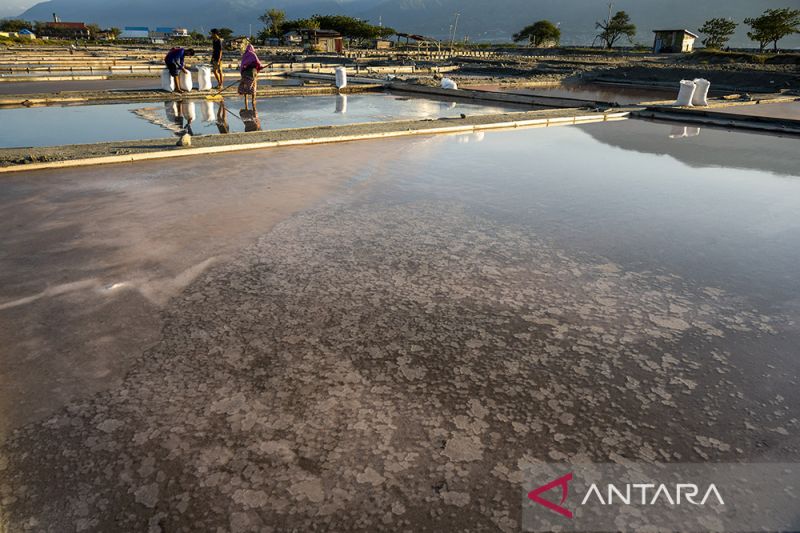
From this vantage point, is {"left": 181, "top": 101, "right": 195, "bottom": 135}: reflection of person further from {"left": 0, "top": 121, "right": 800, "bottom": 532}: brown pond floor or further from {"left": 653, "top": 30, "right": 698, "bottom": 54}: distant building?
{"left": 653, "top": 30, "right": 698, "bottom": 54}: distant building

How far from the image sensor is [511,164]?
317 inches

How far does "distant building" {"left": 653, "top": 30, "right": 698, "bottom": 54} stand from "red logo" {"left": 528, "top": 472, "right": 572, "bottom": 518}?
221ft

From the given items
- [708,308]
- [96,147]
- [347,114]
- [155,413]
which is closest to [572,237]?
[708,308]

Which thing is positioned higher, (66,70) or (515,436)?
(66,70)

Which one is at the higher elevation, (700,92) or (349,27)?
(349,27)

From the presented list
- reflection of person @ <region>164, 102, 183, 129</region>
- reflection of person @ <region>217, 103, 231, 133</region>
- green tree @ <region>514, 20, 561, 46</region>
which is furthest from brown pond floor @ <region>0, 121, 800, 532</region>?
green tree @ <region>514, 20, 561, 46</region>

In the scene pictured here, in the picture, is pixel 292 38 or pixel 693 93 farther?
pixel 292 38

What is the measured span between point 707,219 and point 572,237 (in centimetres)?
181

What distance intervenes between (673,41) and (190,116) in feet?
208

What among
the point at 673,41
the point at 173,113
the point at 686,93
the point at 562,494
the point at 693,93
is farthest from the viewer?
the point at 673,41

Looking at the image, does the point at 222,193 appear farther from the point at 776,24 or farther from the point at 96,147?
the point at 776,24

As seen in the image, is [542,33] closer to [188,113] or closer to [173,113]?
[188,113]

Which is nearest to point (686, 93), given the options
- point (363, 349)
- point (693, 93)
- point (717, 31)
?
point (693, 93)

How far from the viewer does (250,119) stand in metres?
11.7
